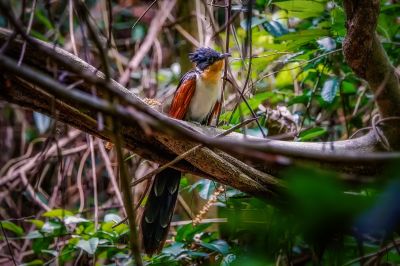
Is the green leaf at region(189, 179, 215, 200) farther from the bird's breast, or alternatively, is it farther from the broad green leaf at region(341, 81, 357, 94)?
the broad green leaf at region(341, 81, 357, 94)

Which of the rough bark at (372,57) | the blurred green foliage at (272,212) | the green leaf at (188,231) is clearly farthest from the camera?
the green leaf at (188,231)

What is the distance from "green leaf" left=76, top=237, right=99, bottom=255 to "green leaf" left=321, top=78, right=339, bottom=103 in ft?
4.06

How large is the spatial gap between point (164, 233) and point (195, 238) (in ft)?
0.78

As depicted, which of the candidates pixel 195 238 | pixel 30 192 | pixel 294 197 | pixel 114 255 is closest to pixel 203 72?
→ pixel 195 238

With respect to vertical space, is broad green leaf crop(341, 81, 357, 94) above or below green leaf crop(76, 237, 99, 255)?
above

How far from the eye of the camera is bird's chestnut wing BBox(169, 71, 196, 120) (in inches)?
96.7

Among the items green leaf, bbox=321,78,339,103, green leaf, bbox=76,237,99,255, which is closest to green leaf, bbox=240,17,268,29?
green leaf, bbox=321,78,339,103

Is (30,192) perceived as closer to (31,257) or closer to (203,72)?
(31,257)

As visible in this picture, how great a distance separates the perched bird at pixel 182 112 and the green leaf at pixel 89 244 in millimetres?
202

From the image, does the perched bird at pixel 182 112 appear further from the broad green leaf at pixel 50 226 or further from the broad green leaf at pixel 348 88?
the broad green leaf at pixel 348 88

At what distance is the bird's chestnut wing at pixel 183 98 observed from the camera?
2.46 metres

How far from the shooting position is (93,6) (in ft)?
14.4

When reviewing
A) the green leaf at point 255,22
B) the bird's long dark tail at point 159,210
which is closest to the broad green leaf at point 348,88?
the green leaf at point 255,22

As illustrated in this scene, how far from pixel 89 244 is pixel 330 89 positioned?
1323mm
